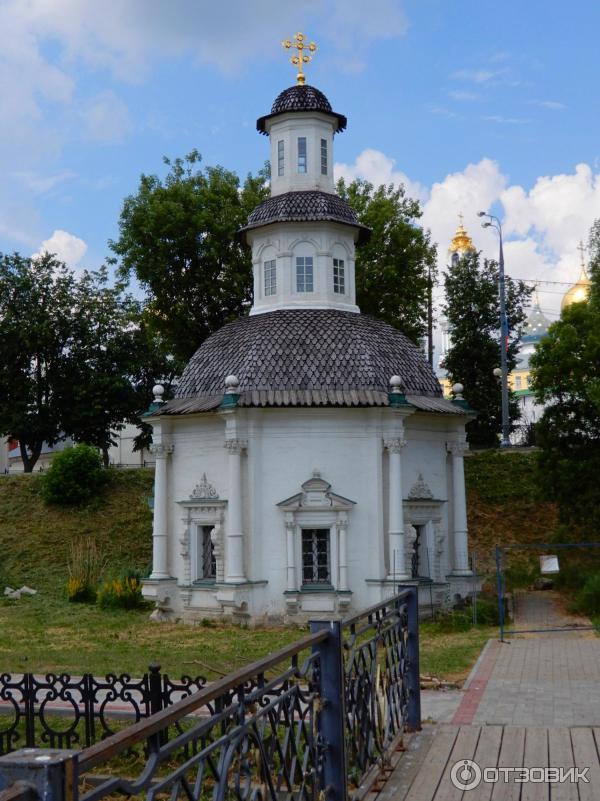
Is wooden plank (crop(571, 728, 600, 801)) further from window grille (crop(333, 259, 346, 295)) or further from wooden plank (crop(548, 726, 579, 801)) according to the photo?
window grille (crop(333, 259, 346, 295))

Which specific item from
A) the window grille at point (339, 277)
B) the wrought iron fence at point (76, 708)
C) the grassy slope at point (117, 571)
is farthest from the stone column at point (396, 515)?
the wrought iron fence at point (76, 708)

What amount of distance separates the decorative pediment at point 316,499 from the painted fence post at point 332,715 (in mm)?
15499

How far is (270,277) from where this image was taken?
84.6 feet

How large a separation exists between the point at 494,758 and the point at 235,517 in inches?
565

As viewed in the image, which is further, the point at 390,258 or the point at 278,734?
the point at 390,258

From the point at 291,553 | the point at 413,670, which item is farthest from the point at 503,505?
the point at 413,670

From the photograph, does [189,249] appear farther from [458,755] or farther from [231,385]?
[458,755]

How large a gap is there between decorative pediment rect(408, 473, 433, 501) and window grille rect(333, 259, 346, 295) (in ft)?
19.0

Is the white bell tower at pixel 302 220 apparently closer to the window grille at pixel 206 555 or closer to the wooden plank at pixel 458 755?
the window grille at pixel 206 555

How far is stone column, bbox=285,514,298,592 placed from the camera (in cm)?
2191

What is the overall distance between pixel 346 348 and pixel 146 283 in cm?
1579

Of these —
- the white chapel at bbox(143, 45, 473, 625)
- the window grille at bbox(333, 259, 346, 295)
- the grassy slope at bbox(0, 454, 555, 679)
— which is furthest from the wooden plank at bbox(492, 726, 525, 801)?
the window grille at bbox(333, 259, 346, 295)

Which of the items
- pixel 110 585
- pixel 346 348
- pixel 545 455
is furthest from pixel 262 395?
pixel 545 455

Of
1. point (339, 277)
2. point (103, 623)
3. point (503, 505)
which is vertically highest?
point (339, 277)
